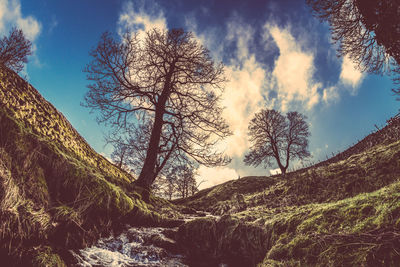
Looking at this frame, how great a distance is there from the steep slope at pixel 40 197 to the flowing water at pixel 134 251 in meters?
0.21

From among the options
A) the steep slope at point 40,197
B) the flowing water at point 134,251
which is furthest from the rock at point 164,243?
the steep slope at point 40,197

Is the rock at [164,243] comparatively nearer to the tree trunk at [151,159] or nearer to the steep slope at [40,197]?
the steep slope at [40,197]

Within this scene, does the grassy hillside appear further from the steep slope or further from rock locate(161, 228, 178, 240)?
the steep slope

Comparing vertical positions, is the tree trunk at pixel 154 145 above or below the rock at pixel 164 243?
above

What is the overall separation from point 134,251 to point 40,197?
1.88 metres

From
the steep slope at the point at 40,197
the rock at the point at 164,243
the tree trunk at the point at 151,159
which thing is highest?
the tree trunk at the point at 151,159

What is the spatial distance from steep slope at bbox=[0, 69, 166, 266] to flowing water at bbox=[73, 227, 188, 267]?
0.21m

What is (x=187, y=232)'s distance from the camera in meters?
4.27

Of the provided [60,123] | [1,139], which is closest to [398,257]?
[1,139]

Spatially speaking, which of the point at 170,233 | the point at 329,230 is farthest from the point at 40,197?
the point at 329,230

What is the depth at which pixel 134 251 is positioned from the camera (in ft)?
12.1

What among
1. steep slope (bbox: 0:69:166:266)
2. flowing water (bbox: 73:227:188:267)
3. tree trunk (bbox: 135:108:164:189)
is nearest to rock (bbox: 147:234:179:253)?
flowing water (bbox: 73:227:188:267)

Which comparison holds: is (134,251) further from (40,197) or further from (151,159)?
(151,159)

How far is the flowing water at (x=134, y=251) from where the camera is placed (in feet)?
10.2
